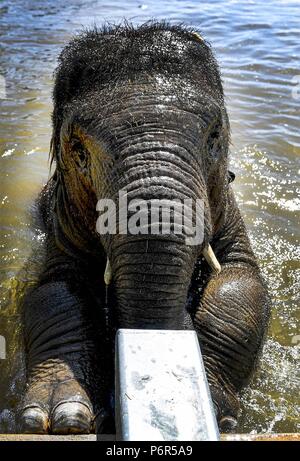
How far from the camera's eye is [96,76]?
13.6 ft

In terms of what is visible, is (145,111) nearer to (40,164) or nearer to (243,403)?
(243,403)

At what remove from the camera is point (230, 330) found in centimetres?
433

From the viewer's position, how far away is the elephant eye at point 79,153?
13.4 feet

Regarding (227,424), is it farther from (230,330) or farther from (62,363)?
(62,363)

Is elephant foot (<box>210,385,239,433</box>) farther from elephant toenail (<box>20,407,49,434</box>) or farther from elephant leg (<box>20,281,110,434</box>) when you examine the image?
elephant toenail (<box>20,407,49,434</box>)

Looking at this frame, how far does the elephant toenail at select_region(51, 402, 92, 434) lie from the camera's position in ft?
10.9

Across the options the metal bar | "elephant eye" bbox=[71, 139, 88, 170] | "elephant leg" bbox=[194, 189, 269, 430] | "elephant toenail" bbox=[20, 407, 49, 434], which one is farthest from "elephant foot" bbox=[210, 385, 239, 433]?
the metal bar

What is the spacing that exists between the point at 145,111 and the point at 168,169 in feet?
1.74

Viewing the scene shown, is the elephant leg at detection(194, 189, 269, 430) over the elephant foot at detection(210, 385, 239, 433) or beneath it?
over

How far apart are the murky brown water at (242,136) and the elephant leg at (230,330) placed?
19 cm

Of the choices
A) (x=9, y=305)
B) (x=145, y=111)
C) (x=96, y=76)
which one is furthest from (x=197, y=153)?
(x=9, y=305)

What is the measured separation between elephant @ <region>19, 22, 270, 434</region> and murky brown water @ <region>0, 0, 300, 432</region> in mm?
320

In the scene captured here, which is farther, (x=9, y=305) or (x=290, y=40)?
(x=290, y=40)

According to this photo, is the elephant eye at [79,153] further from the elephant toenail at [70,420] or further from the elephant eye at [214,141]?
the elephant toenail at [70,420]
